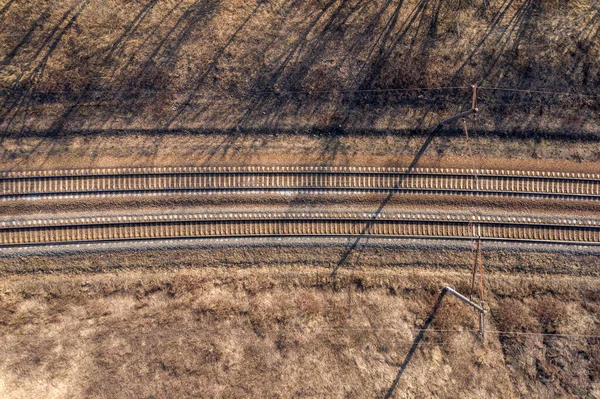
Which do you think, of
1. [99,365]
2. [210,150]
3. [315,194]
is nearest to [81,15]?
[210,150]

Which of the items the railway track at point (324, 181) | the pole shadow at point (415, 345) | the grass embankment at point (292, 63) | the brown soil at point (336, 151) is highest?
the grass embankment at point (292, 63)

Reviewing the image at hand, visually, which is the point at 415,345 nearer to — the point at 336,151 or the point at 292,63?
the point at 336,151

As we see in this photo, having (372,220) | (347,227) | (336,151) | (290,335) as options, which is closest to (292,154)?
(336,151)

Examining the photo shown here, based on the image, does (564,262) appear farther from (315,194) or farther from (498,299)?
(315,194)

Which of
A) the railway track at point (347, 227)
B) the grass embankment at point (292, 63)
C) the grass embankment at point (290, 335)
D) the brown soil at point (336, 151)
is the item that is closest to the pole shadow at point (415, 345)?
the grass embankment at point (290, 335)

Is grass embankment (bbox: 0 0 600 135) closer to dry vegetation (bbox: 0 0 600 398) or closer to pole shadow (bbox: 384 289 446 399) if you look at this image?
dry vegetation (bbox: 0 0 600 398)

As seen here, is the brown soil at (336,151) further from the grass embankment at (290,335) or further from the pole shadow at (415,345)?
the pole shadow at (415,345)

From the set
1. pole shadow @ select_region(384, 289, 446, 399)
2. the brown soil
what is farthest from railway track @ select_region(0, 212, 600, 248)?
pole shadow @ select_region(384, 289, 446, 399)

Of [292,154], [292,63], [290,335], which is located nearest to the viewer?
[290,335]
